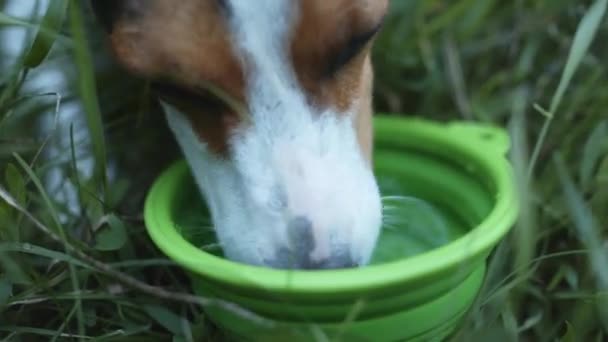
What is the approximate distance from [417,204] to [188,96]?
0.54 m

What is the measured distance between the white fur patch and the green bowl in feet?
0.27

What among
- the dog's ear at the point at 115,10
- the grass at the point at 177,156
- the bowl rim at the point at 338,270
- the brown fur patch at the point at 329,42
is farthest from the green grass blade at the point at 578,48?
the dog's ear at the point at 115,10

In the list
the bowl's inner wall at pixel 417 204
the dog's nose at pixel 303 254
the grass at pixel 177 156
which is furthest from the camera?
the bowl's inner wall at pixel 417 204

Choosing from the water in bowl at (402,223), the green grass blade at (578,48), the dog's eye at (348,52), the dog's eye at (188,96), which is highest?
the dog's eye at (348,52)

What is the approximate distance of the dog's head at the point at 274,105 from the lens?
1.36m

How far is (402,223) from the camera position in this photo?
67.3 inches

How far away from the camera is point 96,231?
1.54 m

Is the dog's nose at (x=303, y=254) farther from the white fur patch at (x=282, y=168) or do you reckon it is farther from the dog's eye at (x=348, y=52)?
the dog's eye at (x=348, y=52)

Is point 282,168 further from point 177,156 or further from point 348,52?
point 177,156

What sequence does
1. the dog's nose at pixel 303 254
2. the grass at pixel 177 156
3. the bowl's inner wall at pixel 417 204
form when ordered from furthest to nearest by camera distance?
the bowl's inner wall at pixel 417 204 → the grass at pixel 177 156 → the dog's nose at pixel 303 254

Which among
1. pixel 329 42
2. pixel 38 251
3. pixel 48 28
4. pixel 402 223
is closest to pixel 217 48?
pixel 329 42

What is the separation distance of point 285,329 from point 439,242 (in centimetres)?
54

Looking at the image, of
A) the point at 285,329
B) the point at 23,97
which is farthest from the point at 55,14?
the point at 285,329

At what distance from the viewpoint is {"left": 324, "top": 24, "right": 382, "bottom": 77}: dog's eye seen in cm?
141
